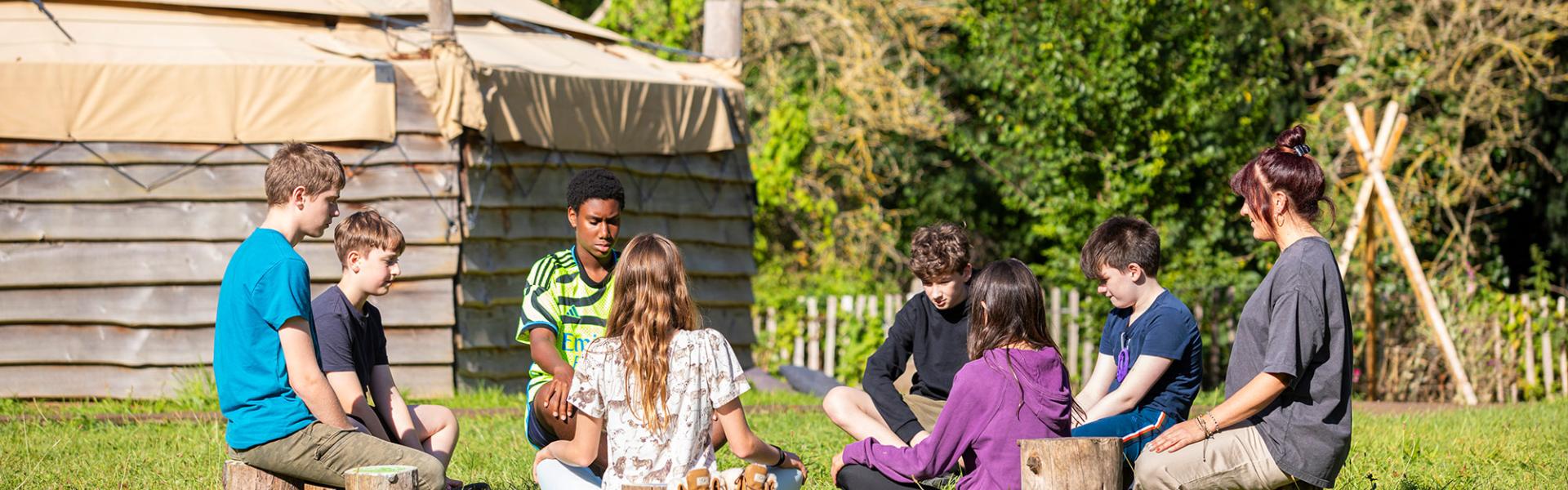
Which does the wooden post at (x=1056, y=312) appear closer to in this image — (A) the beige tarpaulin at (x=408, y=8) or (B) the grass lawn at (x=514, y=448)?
(B) the grass lawn at (x=514, y=448)

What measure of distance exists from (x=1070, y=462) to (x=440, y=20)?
6171 mm

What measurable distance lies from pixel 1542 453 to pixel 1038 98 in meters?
6.88

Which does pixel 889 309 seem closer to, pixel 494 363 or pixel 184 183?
pixel 494 363

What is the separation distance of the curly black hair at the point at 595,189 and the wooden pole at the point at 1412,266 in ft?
22.2

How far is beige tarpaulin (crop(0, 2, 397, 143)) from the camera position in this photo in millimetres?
7898

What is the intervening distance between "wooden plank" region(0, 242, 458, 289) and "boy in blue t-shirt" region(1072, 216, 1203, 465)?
5278 mm

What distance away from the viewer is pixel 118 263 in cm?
805

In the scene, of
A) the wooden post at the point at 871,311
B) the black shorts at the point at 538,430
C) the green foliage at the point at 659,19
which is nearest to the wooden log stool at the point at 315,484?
the black shorts at the point at 538,430

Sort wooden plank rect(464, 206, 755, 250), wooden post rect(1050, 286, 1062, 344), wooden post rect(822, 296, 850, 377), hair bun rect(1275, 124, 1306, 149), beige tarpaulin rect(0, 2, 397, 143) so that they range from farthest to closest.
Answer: wooden post rect(822, 296, 850, 377)
wooden post rect(1050, 286, 1062, 344)
wooden plank rect(464, 206, 755, 250)
beige tarpaulin rect(0, 2, 397, 143)
hair bun rect(1275, 124, 1306, 149)

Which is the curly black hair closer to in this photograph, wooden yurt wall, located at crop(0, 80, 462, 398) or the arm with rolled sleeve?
the arm with rolled sleeve

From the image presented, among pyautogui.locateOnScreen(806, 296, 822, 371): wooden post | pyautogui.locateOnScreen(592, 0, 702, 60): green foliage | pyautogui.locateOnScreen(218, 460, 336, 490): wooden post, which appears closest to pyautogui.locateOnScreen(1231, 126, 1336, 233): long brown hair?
pyautogui.locateOnScreen(218, 460, 336, 490): wooden post

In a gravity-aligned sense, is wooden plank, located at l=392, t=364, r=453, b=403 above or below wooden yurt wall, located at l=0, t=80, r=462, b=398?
below

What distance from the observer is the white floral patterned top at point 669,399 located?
3.79 m

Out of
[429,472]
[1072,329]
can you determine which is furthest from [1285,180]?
[1072,329]
